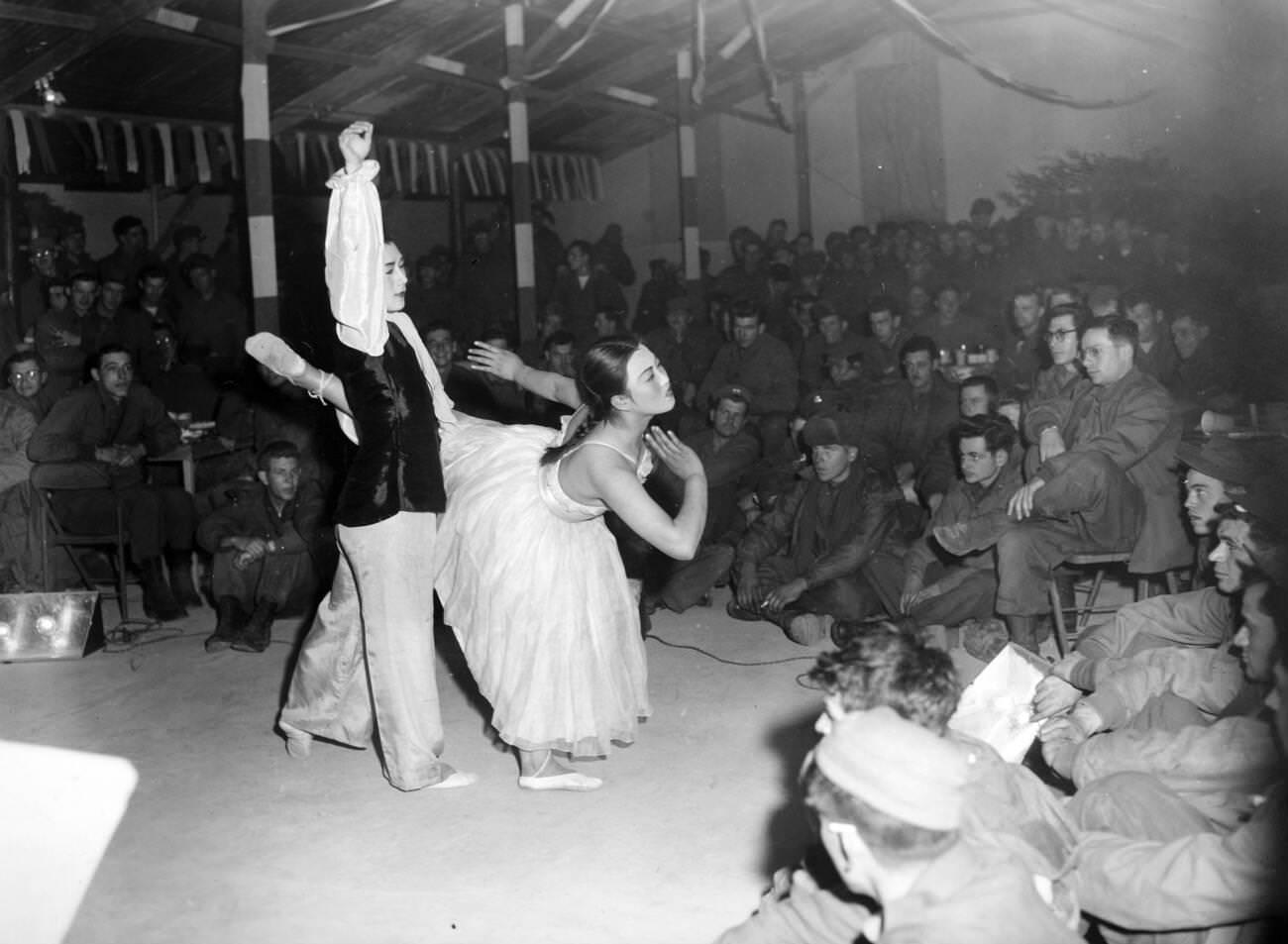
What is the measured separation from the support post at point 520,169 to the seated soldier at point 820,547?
4277mm

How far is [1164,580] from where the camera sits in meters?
5.34

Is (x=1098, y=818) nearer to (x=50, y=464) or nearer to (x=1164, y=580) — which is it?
(x=1164, y=580)

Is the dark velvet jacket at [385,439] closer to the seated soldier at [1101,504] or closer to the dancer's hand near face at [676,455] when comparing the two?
the dancer's hand near face at [676,455]

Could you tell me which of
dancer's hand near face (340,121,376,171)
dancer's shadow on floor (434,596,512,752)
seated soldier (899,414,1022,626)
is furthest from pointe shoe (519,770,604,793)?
seated soldier (899,414,1022,626)

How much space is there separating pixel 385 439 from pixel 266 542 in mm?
2867

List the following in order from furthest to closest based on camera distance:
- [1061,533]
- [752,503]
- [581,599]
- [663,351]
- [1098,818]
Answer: [663,351] → [752,503] → [1061,533] → [581,599] → [1098,818]

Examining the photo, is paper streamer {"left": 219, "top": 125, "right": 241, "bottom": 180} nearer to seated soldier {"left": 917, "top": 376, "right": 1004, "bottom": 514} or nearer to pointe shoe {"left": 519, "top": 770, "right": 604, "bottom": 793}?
seated soldier {"left": 917, "top": 376, "right": 1004, "bottom": 514}

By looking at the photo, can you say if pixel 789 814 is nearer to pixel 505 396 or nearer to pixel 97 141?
pixel 505 396

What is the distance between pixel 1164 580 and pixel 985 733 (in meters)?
2.62

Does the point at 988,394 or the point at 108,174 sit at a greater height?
the point at 108,174

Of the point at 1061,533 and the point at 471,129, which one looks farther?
the point at 471,129

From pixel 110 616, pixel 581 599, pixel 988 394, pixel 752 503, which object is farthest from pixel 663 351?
pixel 581 599

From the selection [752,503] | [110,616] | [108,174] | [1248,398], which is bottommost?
[110,616]

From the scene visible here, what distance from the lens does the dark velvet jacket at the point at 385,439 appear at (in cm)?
364
